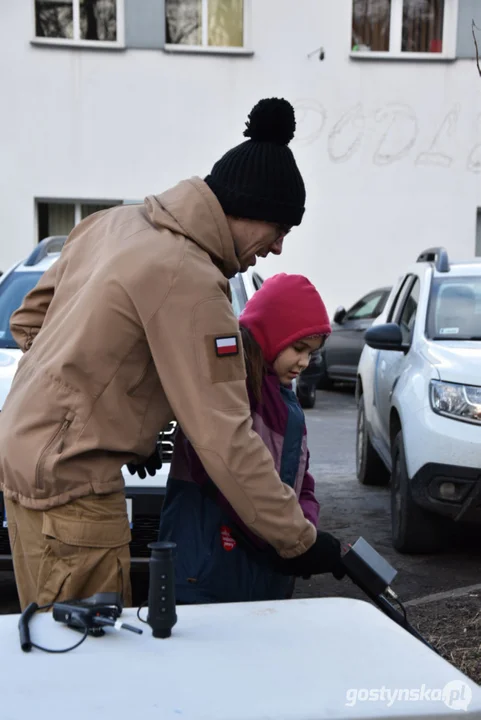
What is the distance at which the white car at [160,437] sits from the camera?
4.11 meters

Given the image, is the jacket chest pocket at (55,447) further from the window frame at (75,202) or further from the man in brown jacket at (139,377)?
the window frame at (75,202)

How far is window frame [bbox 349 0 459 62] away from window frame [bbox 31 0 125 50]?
11.6 feet

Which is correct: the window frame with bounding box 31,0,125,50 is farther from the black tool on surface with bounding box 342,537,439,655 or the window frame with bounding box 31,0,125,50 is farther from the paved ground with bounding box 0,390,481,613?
the black tool on surface with bounding box 342,537,439,655

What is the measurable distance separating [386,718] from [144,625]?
51cm

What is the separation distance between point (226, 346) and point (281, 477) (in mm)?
506

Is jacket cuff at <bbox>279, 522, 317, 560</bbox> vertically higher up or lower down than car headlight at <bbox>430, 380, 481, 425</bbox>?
higher up

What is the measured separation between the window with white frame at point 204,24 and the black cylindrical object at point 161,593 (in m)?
13.9

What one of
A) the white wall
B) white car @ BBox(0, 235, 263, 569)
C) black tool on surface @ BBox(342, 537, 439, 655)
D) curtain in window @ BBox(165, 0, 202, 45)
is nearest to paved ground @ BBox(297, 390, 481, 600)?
white car @ BBox(0, 235, 263, 569)

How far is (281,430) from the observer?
2.30 meters

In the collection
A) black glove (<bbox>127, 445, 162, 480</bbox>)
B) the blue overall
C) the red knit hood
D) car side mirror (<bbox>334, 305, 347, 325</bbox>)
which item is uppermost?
the red knit hood

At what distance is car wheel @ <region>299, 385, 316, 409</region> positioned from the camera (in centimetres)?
1134

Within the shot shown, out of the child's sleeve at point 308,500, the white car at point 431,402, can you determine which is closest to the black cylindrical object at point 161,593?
the child's sleeve at point 308,500

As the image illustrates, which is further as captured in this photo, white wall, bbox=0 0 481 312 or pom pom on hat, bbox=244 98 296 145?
white wall, bbox=0 0 481 312

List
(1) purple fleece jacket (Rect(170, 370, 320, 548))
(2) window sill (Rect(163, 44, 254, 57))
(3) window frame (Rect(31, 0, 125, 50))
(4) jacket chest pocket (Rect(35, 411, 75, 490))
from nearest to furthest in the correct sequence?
(4) jacket chest pocket (Rect(35, 411, 75, 490)) < (1) purple fleece jacket (Rect(170, 370, 320, 548)) < (3) window frame (Rect(31, 0, 125, 50)) < (2) window sill (Rect(163, 44, 254, 57))
